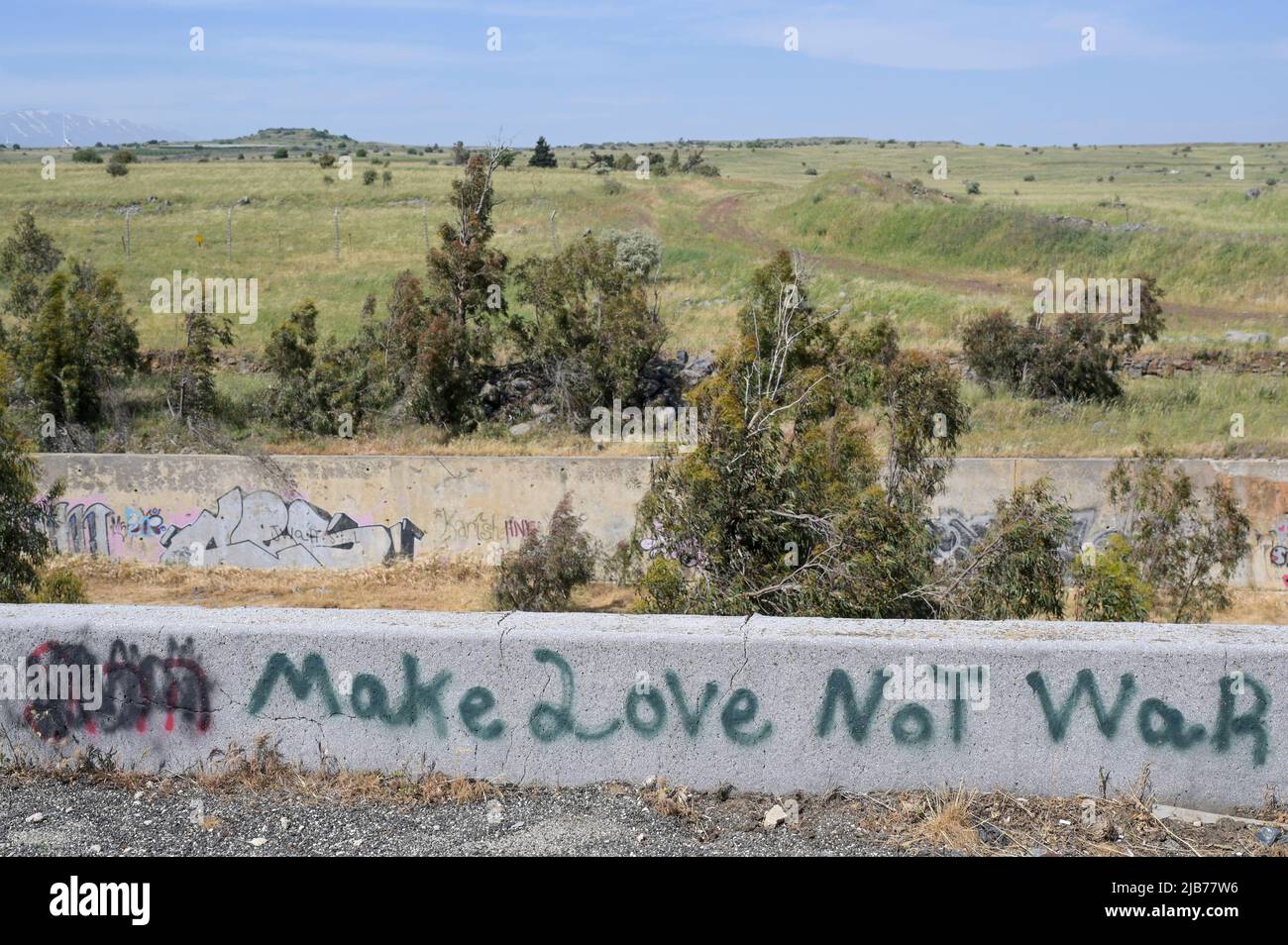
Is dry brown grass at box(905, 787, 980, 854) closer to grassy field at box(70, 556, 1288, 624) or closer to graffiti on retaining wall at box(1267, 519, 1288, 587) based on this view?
grassy field at box(70, 556, 1288, 624)

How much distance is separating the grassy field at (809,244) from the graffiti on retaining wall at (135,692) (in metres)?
16.6

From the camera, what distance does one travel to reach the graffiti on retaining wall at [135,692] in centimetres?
563

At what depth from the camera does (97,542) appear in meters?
21.0

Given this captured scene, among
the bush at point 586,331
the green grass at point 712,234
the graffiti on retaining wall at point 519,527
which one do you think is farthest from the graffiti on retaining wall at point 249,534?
the green grass at point 712,234

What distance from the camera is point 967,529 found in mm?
18594

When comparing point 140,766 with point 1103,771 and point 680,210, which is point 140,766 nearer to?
point 1103,771

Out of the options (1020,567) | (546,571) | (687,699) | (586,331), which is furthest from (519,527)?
(687,699)

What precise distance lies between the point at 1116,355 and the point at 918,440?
14.6 m

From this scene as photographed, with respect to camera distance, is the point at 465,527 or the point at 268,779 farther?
the point at 465,527

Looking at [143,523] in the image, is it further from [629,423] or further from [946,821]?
[946,821]

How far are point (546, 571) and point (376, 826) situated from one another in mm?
11616

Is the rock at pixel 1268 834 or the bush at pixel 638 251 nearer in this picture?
the rock at pixel 1268 834

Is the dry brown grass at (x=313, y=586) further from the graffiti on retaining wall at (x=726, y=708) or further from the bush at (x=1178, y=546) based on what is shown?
the graffiti on retaining wall at (x=726, y=708)

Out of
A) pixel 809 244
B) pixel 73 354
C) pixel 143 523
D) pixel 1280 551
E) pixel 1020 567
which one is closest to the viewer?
pixel 1020 567
